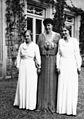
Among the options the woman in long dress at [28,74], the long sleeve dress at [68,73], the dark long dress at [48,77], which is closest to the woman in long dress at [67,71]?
the long sleeve dress at [68,73]

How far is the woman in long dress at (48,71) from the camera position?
4.46 metres

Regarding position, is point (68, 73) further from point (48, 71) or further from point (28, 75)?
point (28, 75)

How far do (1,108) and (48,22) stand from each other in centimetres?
214

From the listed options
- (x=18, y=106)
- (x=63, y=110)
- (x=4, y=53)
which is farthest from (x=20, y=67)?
(x=4, y=53)

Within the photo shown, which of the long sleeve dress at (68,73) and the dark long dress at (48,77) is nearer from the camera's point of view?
the long sleeve dress at (68,73)

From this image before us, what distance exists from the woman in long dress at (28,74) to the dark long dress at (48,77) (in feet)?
0.45

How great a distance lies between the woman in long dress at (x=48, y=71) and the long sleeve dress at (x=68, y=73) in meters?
0.18

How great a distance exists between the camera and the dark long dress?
14.6 ft

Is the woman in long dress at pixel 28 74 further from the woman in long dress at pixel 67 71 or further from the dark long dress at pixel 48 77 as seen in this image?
the woman in long dress at pixel 67 71

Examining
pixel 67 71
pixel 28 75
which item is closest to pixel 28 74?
pixel 28 75

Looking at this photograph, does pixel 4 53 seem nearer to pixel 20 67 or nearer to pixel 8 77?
pixel 8 77

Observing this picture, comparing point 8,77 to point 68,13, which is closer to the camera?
point 8,77

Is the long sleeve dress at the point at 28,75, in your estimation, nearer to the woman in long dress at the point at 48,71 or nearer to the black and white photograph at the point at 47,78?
the black and white photograph at the point at 47,78

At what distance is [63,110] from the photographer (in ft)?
14.3
